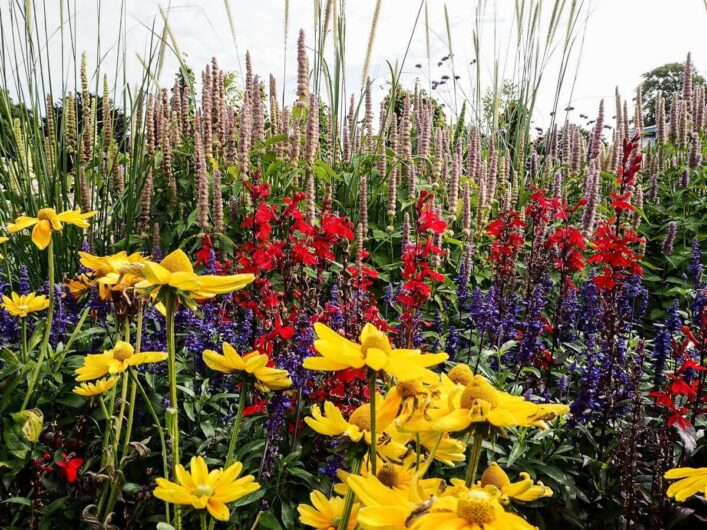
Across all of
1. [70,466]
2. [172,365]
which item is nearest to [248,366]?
[172,365]

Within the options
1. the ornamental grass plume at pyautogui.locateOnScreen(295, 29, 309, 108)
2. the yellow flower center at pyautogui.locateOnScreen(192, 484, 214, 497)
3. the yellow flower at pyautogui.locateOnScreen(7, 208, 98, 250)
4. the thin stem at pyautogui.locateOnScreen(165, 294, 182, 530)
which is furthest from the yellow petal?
the ornamental grass plume at pyautogui.locateOnScreen(295, 29, 309, 108)

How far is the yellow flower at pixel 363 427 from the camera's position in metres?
0.80

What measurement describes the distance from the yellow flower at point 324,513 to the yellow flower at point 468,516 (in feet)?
0.84

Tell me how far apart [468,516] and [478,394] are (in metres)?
0.17

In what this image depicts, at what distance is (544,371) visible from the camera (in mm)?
2342

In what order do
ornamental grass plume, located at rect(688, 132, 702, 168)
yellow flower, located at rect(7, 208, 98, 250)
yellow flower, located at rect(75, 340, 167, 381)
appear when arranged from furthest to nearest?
ornamental grass plume, located at rect(688, 132, 702, 168), yellow flower, located at rect(7, 208, 98, 250), yellow flower, located at rect(75, 340, 167, 381)

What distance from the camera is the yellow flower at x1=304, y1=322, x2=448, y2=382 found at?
70cm

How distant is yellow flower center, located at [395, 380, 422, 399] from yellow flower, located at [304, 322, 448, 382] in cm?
2

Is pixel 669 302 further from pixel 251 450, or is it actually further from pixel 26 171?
pixel 26 171

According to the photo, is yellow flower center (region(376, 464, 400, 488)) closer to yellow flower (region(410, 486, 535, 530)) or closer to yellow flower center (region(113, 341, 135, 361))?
yellow flower (region(410, 486, 535, 530))

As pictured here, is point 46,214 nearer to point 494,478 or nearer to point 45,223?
point 45,223

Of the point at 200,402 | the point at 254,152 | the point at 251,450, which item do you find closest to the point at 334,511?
→ the point at 251,450

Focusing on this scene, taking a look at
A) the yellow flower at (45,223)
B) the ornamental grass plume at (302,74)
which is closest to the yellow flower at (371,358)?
the yellow flower at (45,223)

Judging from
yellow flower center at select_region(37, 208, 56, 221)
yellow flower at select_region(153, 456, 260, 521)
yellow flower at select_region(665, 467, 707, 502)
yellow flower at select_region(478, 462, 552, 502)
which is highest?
yellow flower center at select_region(37, 208, 56, 221)
